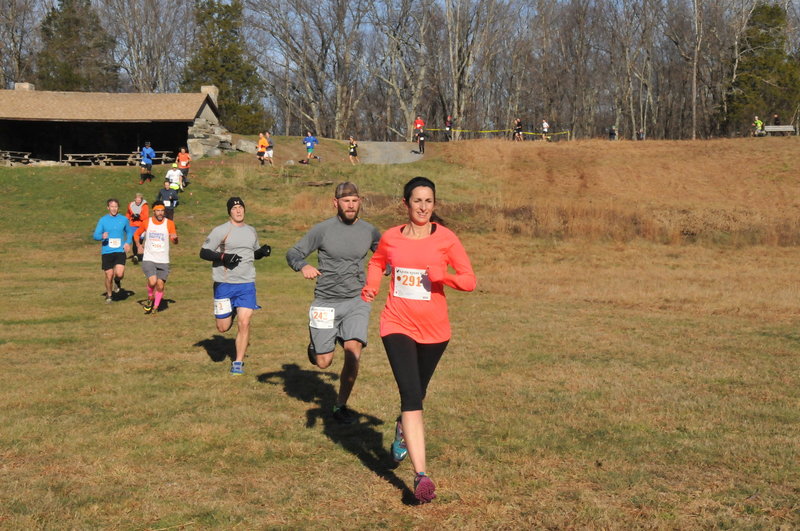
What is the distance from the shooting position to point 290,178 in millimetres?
33938

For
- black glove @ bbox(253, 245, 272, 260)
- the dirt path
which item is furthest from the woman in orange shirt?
the dirt path

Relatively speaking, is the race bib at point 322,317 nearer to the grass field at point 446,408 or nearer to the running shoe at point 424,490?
the grass field at point 446,408

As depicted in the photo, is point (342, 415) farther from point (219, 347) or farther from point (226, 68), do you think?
point (226, 68)

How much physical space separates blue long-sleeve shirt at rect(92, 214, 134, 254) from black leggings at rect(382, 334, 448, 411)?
10262mm

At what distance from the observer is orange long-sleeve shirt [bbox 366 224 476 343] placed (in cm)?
492

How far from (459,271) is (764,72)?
5691 cm

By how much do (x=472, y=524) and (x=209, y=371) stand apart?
5137 millimetres

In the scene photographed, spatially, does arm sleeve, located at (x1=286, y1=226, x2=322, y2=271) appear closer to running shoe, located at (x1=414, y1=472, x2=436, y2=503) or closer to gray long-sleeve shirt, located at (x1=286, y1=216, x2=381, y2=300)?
gray long-sleeve shirt, located at (x1=286, y1=216, x2=381, y2=300)

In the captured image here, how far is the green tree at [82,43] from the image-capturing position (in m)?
63.4

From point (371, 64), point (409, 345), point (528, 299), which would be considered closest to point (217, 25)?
point (371, 64)

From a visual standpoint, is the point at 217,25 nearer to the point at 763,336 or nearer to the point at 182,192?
the point at 182,192

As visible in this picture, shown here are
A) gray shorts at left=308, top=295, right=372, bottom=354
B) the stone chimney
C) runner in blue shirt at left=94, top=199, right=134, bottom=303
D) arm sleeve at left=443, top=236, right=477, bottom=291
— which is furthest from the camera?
the stone chimney

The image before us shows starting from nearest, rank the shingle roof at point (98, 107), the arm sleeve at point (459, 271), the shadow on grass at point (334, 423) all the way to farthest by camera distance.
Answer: the arm sleeve at point (459, 271)
the shadow on grass at point (334, 423)
the shingle roof at point (98, 107)

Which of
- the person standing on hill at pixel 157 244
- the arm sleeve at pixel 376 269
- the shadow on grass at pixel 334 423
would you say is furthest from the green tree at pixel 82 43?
the arm sleeve at pixel 376 269
